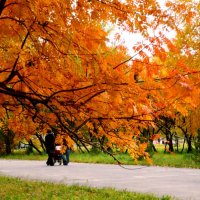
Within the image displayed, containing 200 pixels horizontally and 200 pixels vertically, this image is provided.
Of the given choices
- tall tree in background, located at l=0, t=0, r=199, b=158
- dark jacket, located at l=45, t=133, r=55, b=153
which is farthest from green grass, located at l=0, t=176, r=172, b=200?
dark jacket, located at l=45, t=133, r=55, b=153

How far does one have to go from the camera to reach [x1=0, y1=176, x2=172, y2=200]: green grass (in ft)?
28.1

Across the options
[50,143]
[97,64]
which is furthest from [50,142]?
[97,64]

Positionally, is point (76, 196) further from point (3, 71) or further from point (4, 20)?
point (4, 20)

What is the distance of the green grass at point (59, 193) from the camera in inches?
338

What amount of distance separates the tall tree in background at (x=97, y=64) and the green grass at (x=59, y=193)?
4.22 m

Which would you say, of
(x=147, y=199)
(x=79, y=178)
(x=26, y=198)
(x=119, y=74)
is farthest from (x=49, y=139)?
(x=119, y=74)

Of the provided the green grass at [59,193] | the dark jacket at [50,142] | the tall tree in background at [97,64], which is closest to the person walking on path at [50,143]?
the dark jacket at [50,142]

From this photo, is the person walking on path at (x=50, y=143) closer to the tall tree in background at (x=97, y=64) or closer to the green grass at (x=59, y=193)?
the green grass at (x=59, y=193)

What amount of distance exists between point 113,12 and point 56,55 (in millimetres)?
696

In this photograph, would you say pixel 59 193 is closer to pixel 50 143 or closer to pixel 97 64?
pixel 97 64

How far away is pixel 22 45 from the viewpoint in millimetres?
3844

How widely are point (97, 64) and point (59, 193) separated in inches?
249

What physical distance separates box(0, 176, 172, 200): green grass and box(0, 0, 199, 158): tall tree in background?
422 cm

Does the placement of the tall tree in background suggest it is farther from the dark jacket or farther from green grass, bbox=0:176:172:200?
the dark jacket
